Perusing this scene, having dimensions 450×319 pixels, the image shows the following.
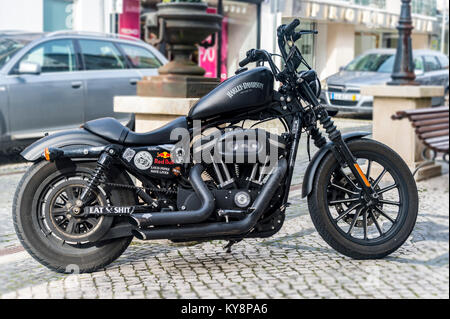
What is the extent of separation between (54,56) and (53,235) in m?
6.05

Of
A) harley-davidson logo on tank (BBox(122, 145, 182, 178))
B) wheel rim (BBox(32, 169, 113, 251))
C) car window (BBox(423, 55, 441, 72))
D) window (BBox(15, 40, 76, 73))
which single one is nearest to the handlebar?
harley-davidson logo on tank (BBox(122, 145, 182, 178))

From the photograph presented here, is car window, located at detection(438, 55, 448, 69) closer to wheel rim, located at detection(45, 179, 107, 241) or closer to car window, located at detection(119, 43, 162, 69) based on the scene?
car window, located at detection(119, 43, 162, 69)

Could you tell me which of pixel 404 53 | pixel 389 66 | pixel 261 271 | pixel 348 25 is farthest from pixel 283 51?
pixel 389 66

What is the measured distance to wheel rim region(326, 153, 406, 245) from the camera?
485 centimetres

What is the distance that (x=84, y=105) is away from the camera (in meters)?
10.2

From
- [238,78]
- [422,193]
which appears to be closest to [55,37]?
[238,78]

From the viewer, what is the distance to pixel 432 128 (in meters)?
3.62

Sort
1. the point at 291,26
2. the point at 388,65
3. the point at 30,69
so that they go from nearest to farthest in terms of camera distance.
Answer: the point at 291,26 < the point at 30,69 < the point at 388,65

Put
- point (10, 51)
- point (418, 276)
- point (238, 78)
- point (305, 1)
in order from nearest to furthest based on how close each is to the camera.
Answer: point (418, 276) → point (238, 78) → point (305, 1) → point (10, 51)

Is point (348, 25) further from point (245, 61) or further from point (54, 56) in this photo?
point (245, 61)

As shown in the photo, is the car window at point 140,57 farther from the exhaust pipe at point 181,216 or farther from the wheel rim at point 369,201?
the exhaust pipe at point 181,216
